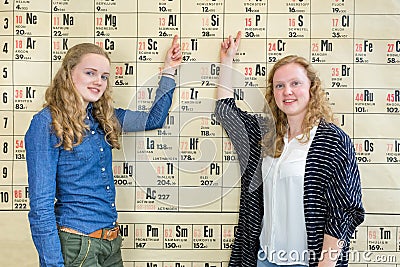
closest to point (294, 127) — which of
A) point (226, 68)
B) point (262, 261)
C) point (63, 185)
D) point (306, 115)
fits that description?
point (306, 115)

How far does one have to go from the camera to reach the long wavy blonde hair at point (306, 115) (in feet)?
5.87

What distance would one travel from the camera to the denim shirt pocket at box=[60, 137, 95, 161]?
5.59ft

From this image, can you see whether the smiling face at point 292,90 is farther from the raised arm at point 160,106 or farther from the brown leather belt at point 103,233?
the brown leather belt at point 103,233

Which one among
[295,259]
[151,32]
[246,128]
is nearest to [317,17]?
[246,128]

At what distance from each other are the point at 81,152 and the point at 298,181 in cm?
72

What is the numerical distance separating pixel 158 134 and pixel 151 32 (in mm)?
401

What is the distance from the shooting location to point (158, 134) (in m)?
2.07

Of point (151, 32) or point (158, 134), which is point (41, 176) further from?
point (151, 32)

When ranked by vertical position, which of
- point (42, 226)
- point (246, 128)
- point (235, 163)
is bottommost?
point (42, 226)

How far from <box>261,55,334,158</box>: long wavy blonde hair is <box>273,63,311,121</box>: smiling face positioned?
0.02 metres

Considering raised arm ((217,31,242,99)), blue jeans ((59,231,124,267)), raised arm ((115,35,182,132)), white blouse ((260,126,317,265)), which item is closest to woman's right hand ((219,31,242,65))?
raised arm ((217,31,242,99))

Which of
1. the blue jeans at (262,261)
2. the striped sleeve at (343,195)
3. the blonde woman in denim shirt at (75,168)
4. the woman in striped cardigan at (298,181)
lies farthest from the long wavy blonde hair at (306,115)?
the blonde woman in denim shirt at (75,168)

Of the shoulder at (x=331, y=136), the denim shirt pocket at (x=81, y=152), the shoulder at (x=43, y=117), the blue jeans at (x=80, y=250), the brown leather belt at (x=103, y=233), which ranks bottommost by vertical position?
the blue jeans at (x=80, y=250)

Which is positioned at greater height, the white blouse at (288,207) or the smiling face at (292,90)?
the smiling face at (292,90)
